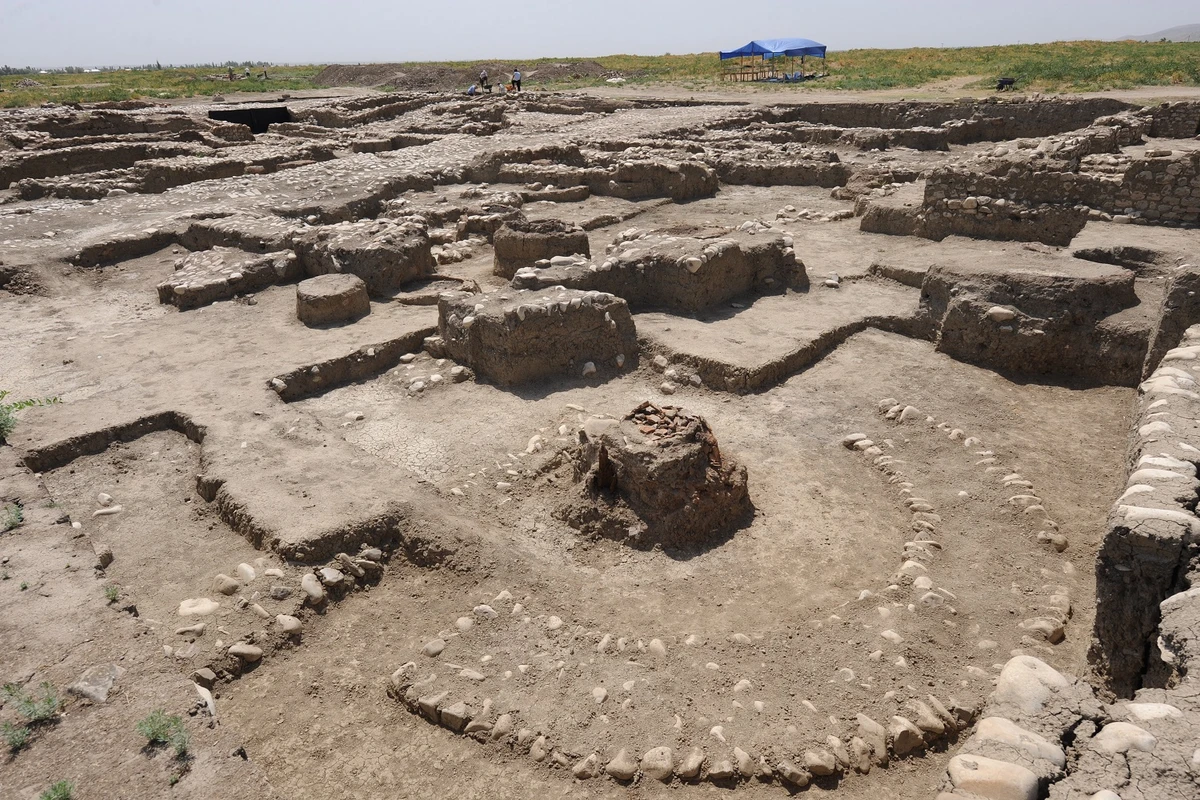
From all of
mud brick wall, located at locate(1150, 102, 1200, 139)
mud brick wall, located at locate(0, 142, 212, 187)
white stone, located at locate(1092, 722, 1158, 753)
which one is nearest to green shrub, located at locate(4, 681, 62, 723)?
white stone, located at locate(1092, 722, 1158, 753)

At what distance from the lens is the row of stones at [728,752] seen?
3.11 metres

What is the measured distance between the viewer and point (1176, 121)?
1510 cm

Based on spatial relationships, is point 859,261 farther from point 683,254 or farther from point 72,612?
point 72,612

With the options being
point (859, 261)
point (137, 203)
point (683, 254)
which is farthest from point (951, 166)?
point (137, 203)

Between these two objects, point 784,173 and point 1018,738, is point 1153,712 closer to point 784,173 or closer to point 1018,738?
point 1018,738

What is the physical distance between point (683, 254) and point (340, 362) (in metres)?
3.58

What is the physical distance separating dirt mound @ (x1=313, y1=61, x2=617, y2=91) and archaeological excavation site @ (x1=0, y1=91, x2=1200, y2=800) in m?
37.2

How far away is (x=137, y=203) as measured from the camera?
41.9ft

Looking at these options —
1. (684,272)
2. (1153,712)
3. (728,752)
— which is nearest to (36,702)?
(728,752)

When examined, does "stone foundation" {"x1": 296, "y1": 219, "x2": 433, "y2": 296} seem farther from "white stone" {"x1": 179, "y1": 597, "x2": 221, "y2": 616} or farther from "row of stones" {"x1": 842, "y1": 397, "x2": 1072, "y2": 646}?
"row of stones" {"x1": 842, "y1": 397, "x2": 1072, "y2": 646}

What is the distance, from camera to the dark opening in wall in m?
25.6

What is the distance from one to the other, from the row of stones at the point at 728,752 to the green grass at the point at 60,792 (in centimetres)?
140

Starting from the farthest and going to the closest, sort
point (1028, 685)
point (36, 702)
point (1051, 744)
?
1. point (36, 702)
2. point (1028, 685)
3. point (1051, 744)

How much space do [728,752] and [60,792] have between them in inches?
94.0
